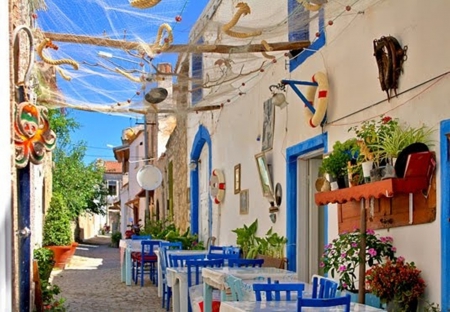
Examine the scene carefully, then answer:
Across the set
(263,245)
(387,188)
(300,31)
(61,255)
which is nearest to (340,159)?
(387,188)

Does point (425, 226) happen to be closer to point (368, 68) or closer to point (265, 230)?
point (368, 68)

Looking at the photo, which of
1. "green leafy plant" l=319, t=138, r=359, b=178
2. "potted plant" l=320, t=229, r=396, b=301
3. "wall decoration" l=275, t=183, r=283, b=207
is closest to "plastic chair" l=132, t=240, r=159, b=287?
"wall decoration" l=275, t=183, r=283, b=207

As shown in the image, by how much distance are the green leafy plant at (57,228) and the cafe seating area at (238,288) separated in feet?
12.9

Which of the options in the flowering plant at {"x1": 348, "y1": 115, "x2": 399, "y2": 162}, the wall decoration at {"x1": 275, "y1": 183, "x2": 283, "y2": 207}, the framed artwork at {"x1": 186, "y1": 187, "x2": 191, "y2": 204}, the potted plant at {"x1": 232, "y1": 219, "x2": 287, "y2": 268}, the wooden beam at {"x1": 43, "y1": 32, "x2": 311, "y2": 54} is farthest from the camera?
the framed artwork at {"x1": 186, "y1": 187, "x2": 191, "y2": 204}

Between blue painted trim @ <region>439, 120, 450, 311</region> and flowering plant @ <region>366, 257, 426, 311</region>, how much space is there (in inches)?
8.2

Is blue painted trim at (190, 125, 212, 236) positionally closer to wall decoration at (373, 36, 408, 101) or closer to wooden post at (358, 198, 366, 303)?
wall decoration at (373, 36, 408, 101)

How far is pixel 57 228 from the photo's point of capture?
539 inches

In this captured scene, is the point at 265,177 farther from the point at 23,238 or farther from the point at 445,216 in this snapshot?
the point at 23,238

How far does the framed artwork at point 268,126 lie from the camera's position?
7785 mm

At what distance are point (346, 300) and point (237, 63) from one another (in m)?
4.15

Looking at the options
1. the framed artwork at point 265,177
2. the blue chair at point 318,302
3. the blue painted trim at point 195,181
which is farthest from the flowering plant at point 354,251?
the blue painted trim at point 195,181

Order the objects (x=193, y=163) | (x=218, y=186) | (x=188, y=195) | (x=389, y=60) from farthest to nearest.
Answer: (x=188, y=195), (x=193, y=163), (x=218, y=186), (x=389, y=60)

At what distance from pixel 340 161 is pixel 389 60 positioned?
2.99 feet

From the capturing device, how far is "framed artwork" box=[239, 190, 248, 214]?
9023 mm
